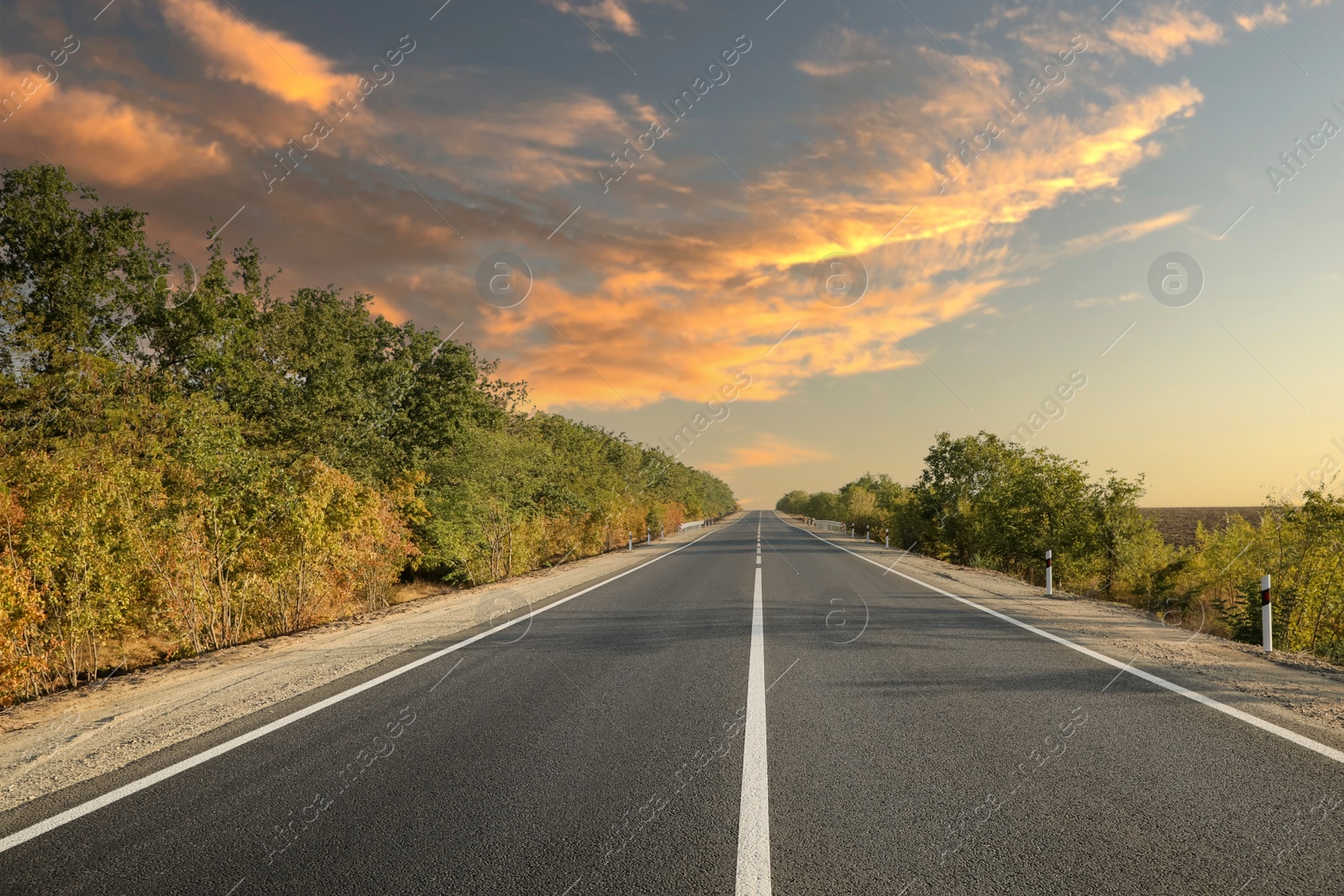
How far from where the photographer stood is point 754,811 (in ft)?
12.3

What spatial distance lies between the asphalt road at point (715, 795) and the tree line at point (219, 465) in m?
5.64

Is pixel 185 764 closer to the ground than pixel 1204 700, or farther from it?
closer to the ground

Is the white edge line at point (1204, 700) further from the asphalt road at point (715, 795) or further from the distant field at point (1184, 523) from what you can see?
the distant field at point (1184, 523)

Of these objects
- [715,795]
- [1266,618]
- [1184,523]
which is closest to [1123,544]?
[1266,618]

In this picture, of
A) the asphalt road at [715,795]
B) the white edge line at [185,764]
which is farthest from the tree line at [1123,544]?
the white edge line at [185,764]

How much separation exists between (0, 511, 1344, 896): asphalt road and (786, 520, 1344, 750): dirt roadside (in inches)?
20.3

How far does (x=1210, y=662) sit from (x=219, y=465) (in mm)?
14098

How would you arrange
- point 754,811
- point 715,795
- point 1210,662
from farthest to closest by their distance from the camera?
1. point 1210,662
2. point 715,795
3. point 754,811

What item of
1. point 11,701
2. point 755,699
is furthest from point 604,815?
point 11,701

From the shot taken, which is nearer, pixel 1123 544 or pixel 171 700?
pixel 171 700

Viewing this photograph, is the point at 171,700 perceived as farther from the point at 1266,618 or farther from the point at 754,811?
the point at 1266,618

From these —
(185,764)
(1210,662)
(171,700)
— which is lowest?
(171,700)

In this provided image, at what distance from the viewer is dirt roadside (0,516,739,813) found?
490 centimetres

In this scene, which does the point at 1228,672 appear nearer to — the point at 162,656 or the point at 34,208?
the point at 162,656
